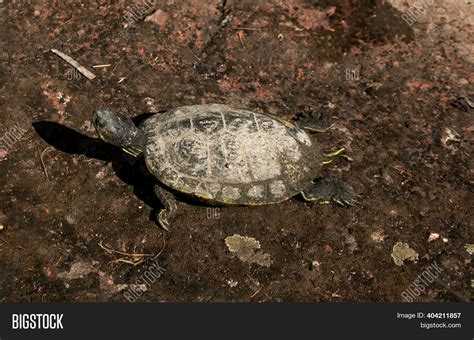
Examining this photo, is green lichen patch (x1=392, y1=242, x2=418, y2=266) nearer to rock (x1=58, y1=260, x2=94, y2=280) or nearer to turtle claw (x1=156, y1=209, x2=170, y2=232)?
turtle claw (x1=156, y1=209, x2=170, y2=232)

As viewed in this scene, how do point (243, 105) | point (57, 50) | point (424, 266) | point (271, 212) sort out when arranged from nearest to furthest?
point (424, 266) < point (271, 212) < point (243, 105) < point (57, 50)

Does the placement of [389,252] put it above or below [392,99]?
below

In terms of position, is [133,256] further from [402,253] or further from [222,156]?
[402,253]

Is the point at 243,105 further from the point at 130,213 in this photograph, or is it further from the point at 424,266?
the point at 424,266

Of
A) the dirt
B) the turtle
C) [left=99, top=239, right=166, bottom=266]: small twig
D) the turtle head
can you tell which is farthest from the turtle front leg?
the turtle head

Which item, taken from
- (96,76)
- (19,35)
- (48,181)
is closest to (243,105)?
(96,76)

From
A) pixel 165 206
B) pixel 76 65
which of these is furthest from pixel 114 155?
pixel 76 65

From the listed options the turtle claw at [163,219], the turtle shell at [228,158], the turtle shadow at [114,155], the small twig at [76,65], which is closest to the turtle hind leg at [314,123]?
the turtle shell at [228,158]
